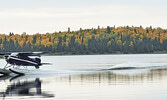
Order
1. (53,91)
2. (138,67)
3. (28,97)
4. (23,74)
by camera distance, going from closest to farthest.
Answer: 1. (28,97)
2. (53,91)
3. (23,74)
4. (138,67)

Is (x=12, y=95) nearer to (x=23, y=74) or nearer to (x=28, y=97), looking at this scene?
(x=28, y=97)

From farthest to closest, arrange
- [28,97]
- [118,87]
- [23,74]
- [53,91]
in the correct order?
[23,74] < [118,87] < [53,91] < [28,97]

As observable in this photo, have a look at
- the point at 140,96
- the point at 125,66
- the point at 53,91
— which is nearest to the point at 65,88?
the point at 53,91

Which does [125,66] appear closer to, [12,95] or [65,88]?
A: [65,88]

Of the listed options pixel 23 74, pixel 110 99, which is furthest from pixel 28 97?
pixel 23 74

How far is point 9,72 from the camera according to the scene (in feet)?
146

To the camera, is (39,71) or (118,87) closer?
(118,87)

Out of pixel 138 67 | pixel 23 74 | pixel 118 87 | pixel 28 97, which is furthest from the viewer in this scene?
pixel 138 67

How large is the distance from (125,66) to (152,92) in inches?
1209

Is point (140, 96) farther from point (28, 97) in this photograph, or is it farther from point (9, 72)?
point (9, 72)

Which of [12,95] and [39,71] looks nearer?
[12,95]

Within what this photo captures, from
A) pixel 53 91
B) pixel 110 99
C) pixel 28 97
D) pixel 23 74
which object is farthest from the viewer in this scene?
pixel 23 74

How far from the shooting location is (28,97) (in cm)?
2473

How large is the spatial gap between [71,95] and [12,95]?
321 cm
